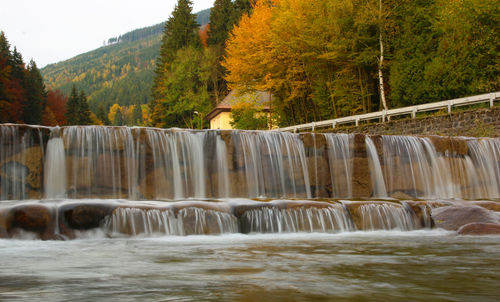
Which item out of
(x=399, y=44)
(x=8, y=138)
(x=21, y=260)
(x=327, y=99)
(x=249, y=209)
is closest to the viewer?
(x=21, y=260)

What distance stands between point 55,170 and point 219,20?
6122 centimetres

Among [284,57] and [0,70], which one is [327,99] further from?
[0,70]

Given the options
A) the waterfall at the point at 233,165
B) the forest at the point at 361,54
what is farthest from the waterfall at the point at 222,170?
the forest at the point at 361,54

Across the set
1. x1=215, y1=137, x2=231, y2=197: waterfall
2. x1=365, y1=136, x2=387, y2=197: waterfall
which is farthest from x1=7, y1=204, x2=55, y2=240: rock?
x1=365, y1=136, x2=387, y2=197: waterfall

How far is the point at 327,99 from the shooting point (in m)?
30.6

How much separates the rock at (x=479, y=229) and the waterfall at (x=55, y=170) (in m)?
9.56

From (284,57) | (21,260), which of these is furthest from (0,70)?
(21,260)

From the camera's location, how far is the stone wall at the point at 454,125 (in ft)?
59.8

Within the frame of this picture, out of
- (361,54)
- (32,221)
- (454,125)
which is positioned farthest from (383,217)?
(361,54)

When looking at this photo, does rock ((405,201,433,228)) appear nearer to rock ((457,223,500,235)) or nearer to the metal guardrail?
rock ((457,223,500,235))

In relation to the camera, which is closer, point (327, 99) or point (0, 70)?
→ point (327, 99)

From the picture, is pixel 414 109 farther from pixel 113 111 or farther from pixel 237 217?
pixel 113 111

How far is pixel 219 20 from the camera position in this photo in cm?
7000

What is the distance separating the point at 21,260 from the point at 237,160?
8320mm
